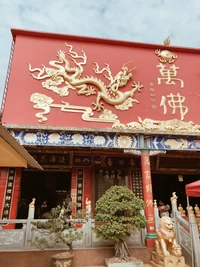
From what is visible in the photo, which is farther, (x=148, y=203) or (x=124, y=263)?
(x=148, y=203)

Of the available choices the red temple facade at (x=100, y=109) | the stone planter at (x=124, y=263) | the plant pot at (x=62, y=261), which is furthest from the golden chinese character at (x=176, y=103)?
the plant pot at (x=62, y=261)

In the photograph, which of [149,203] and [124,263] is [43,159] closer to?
[149,203]

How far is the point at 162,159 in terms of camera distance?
8594 millimetres

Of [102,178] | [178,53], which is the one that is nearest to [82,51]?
[178,53]

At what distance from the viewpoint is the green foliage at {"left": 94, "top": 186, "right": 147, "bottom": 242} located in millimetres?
4730


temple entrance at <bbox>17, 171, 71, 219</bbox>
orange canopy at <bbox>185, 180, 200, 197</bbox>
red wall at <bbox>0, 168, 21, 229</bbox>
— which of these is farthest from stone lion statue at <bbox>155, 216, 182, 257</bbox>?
temple entrance at <bbox>17, 171, 71, 219</bbox>

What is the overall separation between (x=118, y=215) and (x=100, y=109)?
386 cm

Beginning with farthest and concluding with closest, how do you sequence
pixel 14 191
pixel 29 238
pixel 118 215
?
pixel 14 191 → pixel 29 238 → pixel 118 215

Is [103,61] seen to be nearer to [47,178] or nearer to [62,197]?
[47,178]

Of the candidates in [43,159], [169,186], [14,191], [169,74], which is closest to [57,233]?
[14,191]

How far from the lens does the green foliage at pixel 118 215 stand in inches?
186

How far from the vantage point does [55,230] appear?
471 cm

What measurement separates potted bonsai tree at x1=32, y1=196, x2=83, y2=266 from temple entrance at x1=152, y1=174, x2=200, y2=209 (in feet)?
18.3

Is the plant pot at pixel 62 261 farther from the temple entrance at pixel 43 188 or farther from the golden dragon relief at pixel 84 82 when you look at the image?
the golden dragon relief at pixel 84 82
